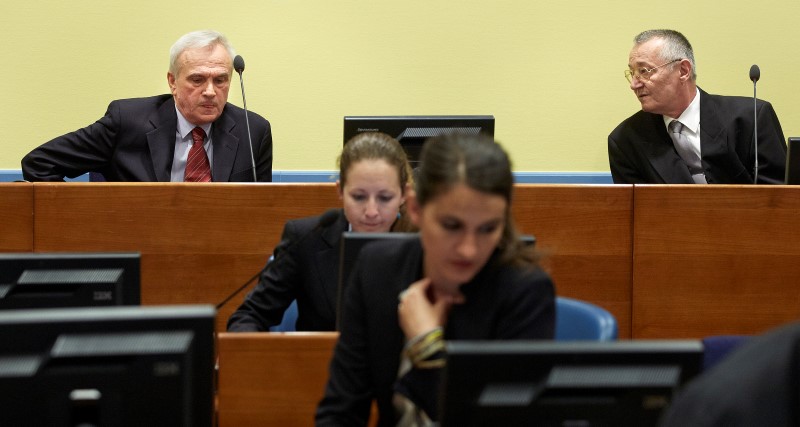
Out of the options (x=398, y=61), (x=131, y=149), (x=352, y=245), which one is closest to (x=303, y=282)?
(x=352, y=245)

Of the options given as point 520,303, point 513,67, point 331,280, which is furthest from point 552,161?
point 520,303

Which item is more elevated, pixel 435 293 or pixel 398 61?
pixel 398 61

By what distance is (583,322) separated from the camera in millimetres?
2002

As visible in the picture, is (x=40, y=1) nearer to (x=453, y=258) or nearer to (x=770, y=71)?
(x=770, y=71)

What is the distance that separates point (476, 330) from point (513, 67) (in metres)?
3.39

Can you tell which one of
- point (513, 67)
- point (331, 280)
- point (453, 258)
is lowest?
point (331, 280)

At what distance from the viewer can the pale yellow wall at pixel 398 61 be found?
189 inches

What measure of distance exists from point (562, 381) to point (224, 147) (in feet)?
9.56

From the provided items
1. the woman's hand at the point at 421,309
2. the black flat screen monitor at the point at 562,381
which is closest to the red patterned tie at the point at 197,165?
the woman's hand at the point at 421,309

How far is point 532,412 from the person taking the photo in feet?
3.94

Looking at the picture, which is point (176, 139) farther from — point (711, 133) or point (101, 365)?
point (101, 365)

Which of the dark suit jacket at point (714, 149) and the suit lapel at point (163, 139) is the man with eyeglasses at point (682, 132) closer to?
the dark suit jacket at point (714, 149)

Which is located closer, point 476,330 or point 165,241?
point 476,330

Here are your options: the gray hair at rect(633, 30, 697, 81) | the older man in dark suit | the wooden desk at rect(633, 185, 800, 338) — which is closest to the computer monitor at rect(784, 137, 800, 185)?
the wooden desk at rect(633, 185, 800, 338)
